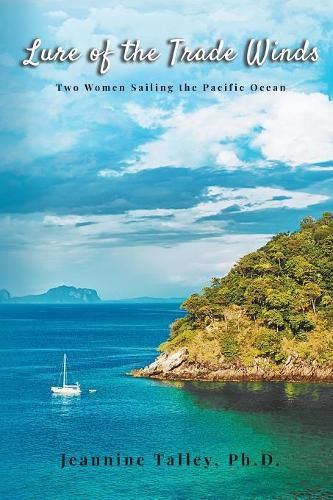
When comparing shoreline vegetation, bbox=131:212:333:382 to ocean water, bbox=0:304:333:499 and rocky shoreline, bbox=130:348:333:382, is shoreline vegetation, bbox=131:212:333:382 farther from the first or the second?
ocean water, bbox=0:304:333:499

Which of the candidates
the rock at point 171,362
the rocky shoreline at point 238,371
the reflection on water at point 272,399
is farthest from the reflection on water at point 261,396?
the rock at point 171,362

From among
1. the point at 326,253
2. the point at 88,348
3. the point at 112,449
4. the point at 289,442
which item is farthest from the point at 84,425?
the point at 88,348

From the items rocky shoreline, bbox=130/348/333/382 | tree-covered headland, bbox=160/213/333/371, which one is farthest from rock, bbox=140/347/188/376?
tree-covered headland, bbox=160/213/333/371

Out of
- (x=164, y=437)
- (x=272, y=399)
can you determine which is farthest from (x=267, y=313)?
(x=164, y=437)

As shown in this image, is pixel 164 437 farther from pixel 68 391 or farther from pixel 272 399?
pixel 68 391

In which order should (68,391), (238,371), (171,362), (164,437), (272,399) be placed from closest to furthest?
(164,437) → (272,399) → (68,391) → (238,371) → (171,362)

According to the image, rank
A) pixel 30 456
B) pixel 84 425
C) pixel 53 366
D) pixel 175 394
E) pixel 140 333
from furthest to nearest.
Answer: pixel 140 333 < pixel 53 366 < pixel 175 394 < pixel 84 425 < pixel 30 456

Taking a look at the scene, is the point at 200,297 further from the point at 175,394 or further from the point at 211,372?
the point at 175,394
